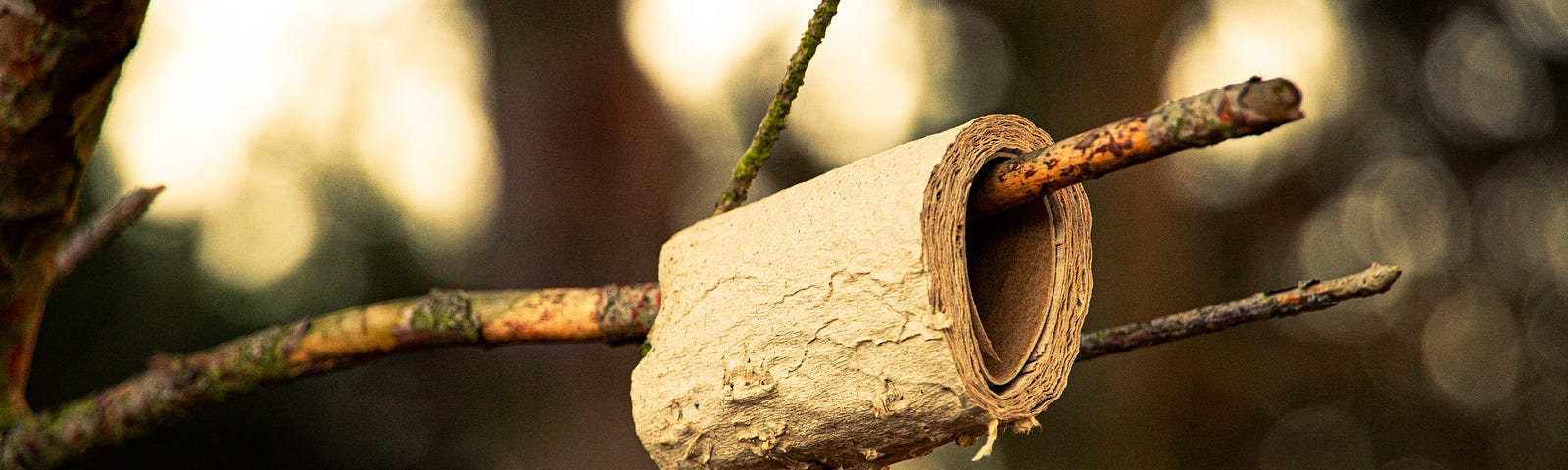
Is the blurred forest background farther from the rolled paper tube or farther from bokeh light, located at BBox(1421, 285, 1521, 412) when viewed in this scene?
the rolled paper tube

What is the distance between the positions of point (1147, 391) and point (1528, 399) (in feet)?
3.63

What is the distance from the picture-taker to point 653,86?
2.99 meters

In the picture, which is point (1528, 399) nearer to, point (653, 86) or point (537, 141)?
point (653, 86)

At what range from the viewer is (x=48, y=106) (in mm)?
842

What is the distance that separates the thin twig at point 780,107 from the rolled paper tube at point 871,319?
95 mm

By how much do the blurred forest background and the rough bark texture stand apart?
1.81m

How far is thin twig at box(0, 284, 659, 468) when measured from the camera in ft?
3.13

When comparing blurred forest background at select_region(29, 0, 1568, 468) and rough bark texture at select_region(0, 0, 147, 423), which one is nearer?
rough bark texture at select_region(0, 0, 147, 423)

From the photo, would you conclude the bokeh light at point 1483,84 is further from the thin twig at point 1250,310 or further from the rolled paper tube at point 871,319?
the rolled paper tube at point 871,319

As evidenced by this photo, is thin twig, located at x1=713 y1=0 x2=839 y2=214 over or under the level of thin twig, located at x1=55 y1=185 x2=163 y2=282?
over

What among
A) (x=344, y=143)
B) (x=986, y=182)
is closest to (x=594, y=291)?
(x=986, y=182)

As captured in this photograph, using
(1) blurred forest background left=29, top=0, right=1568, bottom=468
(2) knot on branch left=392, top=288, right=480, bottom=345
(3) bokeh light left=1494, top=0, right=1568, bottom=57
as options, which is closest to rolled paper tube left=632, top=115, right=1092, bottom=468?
(2) knot on branch left=392, top=288, right=480, bottom=345

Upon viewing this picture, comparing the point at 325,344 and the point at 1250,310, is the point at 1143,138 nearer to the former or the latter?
the point at 1250,310

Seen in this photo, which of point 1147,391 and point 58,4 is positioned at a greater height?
point 58,4
